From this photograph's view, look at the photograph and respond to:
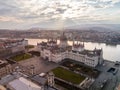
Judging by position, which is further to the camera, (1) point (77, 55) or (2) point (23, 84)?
(1) point (77, 55)

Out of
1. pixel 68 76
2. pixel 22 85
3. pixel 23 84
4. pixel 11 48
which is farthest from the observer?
pixel 11 48

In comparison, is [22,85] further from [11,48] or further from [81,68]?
[11,48]

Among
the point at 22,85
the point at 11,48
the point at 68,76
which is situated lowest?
the point at 68,76

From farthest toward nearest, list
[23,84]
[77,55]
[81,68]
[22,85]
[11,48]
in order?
[11,48], [77,55], [81,68], [23,84], [22,85]

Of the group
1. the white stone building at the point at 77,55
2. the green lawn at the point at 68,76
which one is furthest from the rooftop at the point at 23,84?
the white stone building at the point at 77,55

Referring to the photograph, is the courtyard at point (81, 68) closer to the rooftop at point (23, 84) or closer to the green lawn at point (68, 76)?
the green lawn at point (68, 76)

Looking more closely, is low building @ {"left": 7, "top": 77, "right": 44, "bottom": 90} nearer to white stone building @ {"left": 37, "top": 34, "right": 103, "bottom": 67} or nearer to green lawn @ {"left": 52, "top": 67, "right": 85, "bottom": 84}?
green lawn @ {"left": 52, "top": 67, "right": 85, "bottom": 84}

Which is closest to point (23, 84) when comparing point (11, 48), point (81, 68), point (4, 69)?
point (4, 69)

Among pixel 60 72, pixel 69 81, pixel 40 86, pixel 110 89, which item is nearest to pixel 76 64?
pixel 60 72

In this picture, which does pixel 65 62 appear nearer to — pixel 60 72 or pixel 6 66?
pixel 60 72
